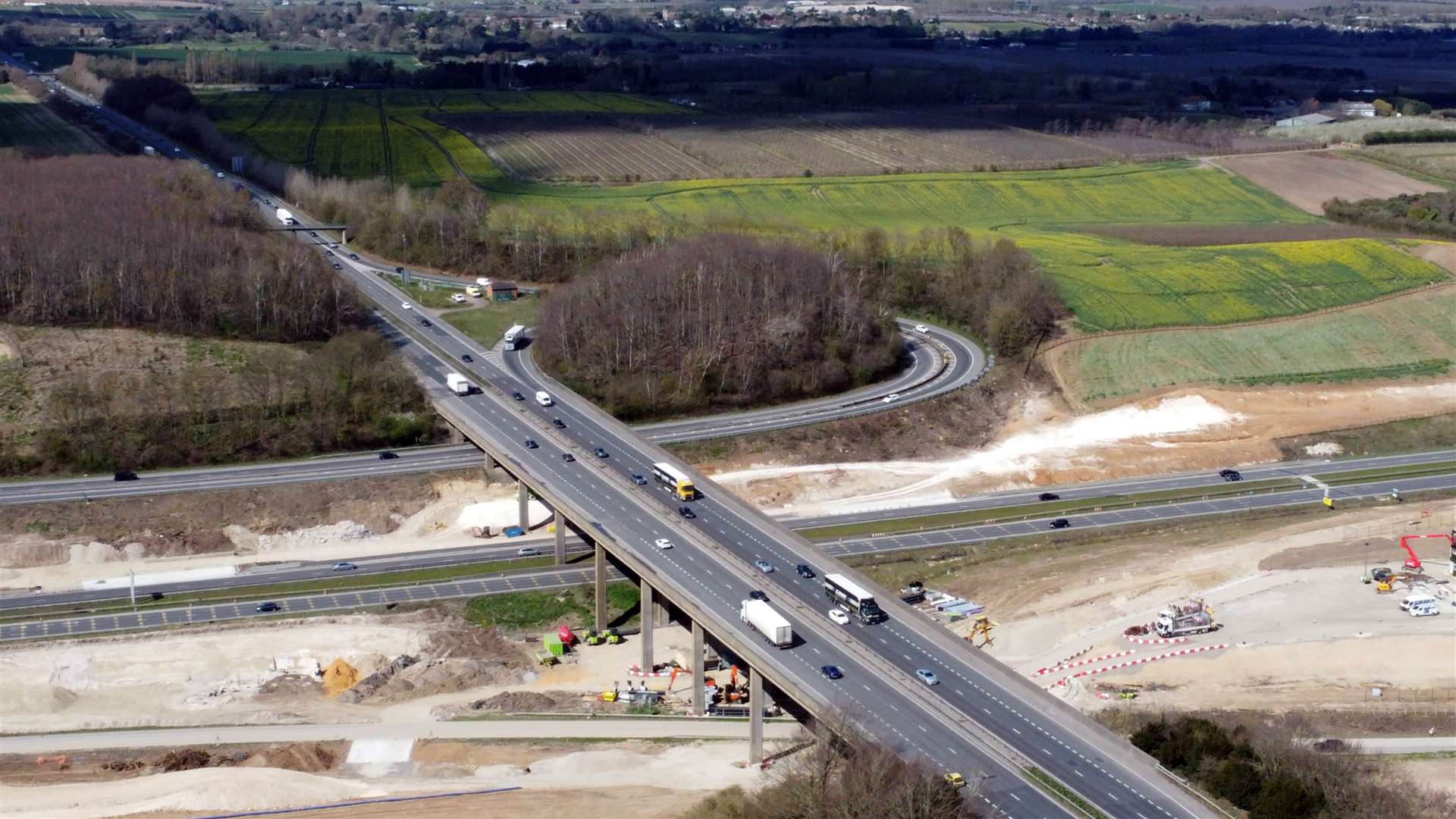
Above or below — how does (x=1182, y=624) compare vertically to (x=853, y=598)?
below

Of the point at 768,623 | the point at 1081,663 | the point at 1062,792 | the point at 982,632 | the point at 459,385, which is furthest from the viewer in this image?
the point at 459,385

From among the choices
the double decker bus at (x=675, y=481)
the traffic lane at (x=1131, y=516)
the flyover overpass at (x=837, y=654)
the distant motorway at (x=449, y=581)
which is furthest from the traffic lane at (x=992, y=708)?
the traffic lane at (x=1131, y=516)

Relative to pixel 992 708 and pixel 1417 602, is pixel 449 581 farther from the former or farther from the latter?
pixel 1417 602

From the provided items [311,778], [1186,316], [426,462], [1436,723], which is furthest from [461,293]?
[1436,723]

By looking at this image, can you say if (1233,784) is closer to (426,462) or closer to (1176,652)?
(1176,652)

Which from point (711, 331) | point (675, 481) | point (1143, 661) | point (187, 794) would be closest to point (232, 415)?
point (711, 331)

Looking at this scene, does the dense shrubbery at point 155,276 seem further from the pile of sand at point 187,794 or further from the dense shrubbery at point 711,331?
the pile of sand at point 187,794
